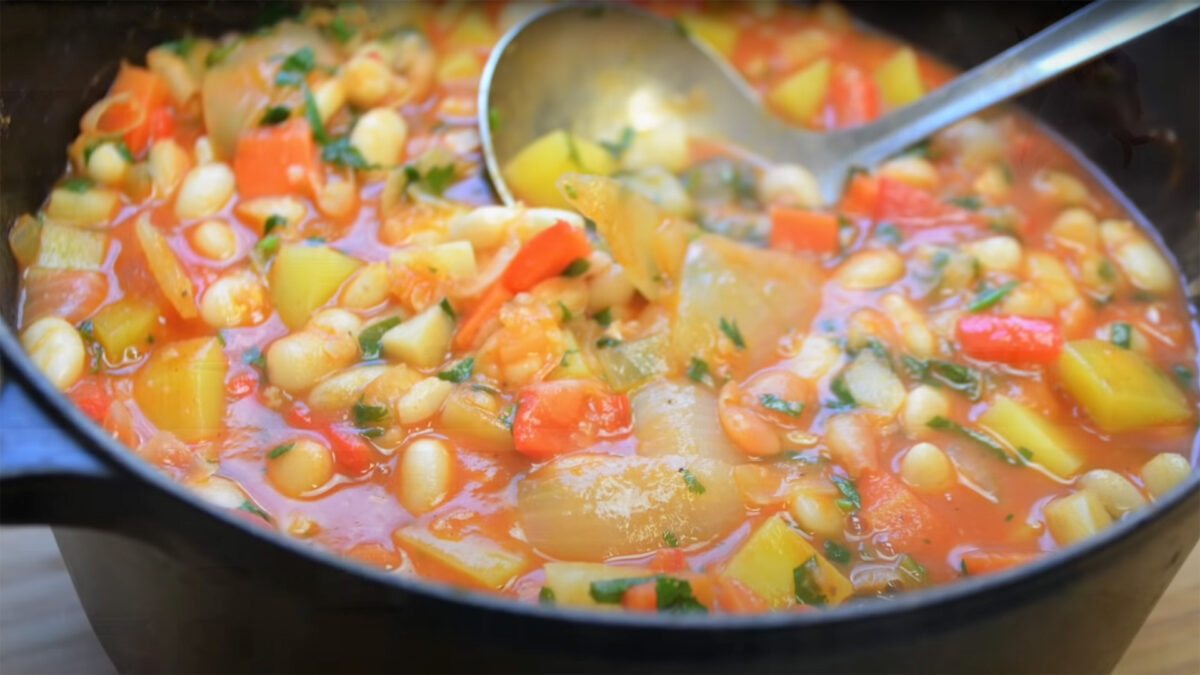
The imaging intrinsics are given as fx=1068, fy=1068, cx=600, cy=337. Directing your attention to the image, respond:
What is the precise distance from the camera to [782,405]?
2381 millimetres

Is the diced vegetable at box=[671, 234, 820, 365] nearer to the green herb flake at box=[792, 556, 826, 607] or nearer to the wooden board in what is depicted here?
the green herb flake at box=[792, 556, 826, 607]

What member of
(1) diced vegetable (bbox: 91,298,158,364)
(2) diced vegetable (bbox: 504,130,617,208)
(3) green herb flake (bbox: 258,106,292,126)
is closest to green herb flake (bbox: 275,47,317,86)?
(3) green herb flake (bbox: 258,106,292,126)

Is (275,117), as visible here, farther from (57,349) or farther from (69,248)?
(57,349)

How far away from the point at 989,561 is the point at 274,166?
1974 millimetres

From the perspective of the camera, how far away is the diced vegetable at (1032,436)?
7.66 feet

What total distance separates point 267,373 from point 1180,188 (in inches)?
100

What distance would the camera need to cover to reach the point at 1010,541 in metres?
2.17

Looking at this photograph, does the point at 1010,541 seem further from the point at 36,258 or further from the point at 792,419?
the point at 36,258

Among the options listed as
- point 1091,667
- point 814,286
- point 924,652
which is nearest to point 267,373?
point 814,286

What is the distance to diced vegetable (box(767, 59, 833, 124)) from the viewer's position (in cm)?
343

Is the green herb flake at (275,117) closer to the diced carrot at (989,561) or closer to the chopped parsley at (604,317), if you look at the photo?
the chopped parsley at (604,317)

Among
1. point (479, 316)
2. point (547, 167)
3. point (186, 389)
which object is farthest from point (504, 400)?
point (547, 167)

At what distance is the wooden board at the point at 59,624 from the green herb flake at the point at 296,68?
4.38ft

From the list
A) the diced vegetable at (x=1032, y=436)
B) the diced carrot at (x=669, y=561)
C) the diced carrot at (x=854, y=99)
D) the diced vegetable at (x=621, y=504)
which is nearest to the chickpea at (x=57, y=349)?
the diced vegetable at (x=621, y=504)
